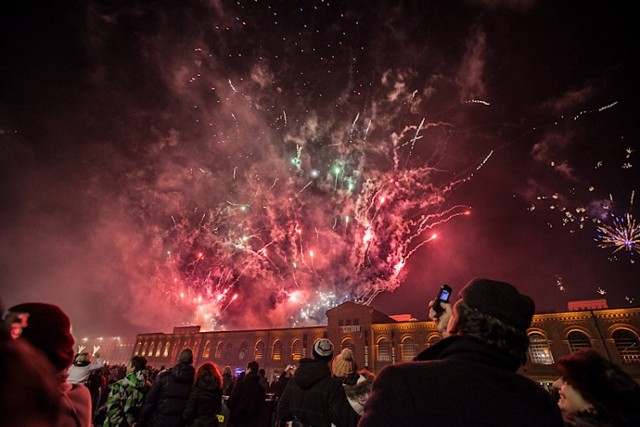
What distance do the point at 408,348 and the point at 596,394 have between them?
34757 mm

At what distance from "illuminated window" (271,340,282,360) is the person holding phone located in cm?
4329

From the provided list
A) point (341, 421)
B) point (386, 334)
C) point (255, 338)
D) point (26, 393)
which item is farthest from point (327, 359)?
point (255, 338)

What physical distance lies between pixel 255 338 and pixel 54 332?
45691 mm

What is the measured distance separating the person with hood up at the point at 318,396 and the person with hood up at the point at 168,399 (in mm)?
1915

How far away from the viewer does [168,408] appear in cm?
458

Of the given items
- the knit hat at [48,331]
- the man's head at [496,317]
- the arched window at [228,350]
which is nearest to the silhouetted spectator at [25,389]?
the knit hat at [48,331]

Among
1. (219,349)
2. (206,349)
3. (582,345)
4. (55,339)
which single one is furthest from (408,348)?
(55,339)

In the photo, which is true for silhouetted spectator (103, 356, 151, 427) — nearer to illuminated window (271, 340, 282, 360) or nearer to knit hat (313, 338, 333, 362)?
knit hat (313, 338, 333, 362)

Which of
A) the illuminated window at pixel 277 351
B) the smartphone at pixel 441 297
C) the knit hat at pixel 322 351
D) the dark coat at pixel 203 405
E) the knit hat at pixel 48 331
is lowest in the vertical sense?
the dark coat at pixel 203 405

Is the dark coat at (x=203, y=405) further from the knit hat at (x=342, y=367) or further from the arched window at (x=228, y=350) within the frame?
the arched window at (x=228, y=350)

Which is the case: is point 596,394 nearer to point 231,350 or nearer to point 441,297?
point 441,297

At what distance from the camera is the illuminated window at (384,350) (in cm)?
3356

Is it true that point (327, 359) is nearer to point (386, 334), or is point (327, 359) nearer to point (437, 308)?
point (437, 308)

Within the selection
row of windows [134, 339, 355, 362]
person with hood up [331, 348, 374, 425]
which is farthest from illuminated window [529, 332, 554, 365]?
person with hood up [331, 348, 374, 425]
